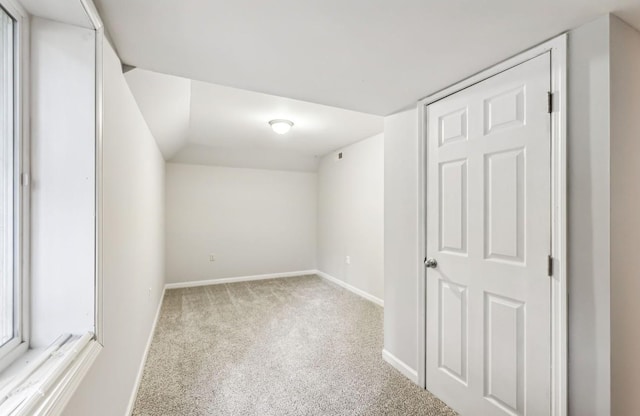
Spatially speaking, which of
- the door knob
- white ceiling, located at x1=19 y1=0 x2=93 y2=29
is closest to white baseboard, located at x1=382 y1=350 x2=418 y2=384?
the door knob

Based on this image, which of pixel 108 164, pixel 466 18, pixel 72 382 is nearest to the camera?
pixel 72 382

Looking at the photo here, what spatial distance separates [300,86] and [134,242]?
1556mm

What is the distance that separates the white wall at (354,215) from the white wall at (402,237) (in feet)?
4.56

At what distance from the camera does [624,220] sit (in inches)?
47.5

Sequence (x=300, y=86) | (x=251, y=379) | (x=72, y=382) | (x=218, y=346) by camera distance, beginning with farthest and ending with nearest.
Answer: (x=218, y=346), (x=251, y=379), (x=300, y=86), (x=72, y=382)

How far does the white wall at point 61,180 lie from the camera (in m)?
1.08

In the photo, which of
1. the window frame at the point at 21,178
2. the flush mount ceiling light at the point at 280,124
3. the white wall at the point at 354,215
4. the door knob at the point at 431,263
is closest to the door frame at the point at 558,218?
the door knob at the point at 431,263

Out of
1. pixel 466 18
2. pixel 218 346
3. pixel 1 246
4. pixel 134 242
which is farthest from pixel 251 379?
pixel 466 18

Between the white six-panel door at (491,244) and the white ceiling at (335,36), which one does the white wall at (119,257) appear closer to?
the white ceiling at (335,36)

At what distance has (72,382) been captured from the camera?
36.1 inches

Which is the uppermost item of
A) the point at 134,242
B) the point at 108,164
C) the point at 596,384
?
the point at 108,164

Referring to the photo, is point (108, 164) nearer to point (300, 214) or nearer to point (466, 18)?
point (466, 18)

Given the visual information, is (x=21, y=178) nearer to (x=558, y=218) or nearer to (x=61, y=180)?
(x=61, y=180)

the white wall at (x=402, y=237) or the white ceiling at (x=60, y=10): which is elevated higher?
the white ceiling at (x=60, y=10)
